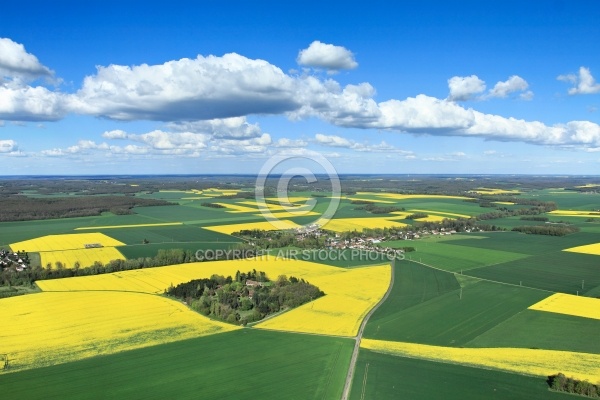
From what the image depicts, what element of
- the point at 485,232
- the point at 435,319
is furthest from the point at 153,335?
the point at 485,232

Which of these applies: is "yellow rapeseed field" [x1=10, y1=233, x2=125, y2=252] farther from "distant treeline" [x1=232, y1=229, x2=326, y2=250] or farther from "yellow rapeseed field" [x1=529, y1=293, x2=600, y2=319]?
"yellow rapeseed field" [x1=529, y1=293, x2=600, y2=319]

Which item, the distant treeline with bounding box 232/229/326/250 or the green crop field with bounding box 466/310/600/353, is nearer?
the green crop field with bounding box 466/310/600/353

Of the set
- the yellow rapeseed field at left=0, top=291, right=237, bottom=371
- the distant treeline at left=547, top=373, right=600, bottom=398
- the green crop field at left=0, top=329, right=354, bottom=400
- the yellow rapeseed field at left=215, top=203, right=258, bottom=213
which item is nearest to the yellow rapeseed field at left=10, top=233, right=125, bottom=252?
the yellow rapeseed field at left=0, top=291, right=237, bottom=371

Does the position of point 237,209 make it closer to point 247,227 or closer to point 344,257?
point 247,227

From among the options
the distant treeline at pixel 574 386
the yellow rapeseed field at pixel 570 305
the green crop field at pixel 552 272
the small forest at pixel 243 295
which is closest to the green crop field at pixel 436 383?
the distant treeline at pixel 574 386

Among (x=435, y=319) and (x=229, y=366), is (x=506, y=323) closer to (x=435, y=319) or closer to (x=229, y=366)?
(x=435, y=319)

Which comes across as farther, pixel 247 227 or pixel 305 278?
pixel 247 227

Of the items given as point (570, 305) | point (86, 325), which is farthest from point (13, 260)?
point (570, 305)
